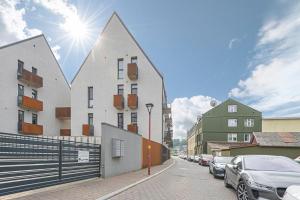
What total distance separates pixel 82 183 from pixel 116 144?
394cm

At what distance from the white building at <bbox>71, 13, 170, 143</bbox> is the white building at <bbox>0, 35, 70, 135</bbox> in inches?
122

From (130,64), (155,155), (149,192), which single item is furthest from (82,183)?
(130,64)

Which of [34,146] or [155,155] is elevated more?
[34,146]

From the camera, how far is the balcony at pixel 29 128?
28.7 metres

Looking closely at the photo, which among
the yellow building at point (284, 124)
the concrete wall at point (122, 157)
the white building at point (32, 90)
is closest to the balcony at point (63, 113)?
the white building at point (32, 90)

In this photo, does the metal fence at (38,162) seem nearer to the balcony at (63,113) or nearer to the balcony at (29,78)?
the balcony at (29,78)

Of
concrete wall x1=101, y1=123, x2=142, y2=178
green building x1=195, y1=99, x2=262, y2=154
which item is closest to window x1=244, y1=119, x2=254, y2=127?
green building x1=195, y1=99, x2=262, y2=154

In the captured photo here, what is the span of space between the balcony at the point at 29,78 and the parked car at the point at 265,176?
2450cm

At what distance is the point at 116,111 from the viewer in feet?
108

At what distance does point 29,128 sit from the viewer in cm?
2961

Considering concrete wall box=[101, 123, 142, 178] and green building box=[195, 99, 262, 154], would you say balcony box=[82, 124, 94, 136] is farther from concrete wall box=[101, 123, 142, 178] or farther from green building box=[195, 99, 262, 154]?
green building box=[195, 99, 262, 154]

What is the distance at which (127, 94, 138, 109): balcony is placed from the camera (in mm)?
31475

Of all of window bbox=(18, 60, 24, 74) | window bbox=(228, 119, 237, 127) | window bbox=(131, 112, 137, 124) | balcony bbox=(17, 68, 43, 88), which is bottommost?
window bbox=(228, 119, 237, 127)

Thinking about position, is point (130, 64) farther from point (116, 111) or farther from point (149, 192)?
point (149, 192)
